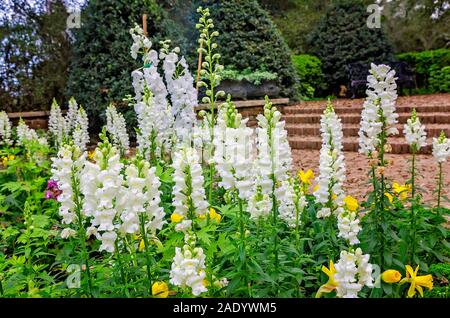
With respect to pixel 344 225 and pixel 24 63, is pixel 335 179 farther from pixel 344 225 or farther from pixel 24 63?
pixel 24 63

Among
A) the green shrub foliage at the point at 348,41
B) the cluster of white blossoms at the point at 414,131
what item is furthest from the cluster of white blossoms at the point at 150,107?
the green shrub foliage at the point at 348,41

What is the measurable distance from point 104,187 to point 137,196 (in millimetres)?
131

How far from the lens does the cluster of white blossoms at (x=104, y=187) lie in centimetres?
178

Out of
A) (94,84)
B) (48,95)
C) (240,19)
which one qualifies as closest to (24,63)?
(48,95)

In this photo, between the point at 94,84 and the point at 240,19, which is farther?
the point at 240,19

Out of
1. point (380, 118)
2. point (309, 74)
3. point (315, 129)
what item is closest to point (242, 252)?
point (380, 118)

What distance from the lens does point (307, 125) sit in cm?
877

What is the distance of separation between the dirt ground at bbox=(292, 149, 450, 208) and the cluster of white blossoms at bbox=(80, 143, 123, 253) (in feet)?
9.90

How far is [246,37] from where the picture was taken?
9555 millimetres

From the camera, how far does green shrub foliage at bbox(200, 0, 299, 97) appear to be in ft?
31.1

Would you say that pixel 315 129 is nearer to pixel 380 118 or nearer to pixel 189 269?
pixel 380 118

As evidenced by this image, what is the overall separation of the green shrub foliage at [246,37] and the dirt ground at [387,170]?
285cm

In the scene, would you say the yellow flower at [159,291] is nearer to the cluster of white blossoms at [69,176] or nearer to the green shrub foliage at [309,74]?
the cluster of white blossoms at [69,176]
